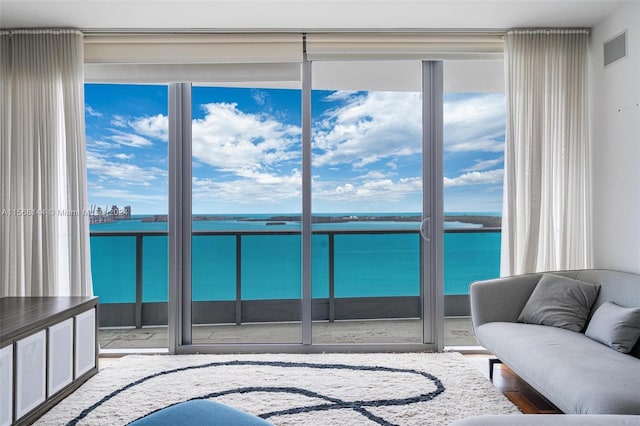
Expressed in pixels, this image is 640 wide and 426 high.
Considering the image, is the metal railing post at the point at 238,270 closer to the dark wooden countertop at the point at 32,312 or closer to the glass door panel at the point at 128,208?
the glass door panel at the point at 128,208

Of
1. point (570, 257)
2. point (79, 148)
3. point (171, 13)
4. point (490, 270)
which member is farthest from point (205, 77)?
point (570, 257)

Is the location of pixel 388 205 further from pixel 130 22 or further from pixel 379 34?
pixel 130 22

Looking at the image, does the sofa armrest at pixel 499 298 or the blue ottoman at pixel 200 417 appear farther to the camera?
the sofa armrest at pixel 499 298

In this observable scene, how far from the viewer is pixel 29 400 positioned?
259cm

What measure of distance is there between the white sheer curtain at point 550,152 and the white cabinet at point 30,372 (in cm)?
315

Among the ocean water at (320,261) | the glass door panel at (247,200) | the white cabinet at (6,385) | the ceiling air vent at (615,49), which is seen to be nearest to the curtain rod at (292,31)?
the glass door panel at (247,200)

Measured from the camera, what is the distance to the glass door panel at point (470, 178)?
405 centimetres

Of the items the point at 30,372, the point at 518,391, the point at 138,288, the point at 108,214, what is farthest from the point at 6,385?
the point at 518,391

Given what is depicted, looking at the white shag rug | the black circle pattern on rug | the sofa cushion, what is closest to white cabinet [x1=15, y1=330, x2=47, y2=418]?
the white shag rug

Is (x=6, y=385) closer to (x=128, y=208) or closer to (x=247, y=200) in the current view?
(x=128, y=208)

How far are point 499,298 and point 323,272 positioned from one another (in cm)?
137

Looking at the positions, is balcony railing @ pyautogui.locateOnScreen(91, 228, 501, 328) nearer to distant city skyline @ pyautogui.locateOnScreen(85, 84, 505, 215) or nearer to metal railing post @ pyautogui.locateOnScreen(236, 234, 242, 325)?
metal railing post @ pyautogui.locateOnScreen(236, 234, 242, 325)

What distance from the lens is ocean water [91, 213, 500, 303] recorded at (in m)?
4.04

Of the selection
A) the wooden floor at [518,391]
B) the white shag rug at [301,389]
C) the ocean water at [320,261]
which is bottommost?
the wooden floor at [518,391]
